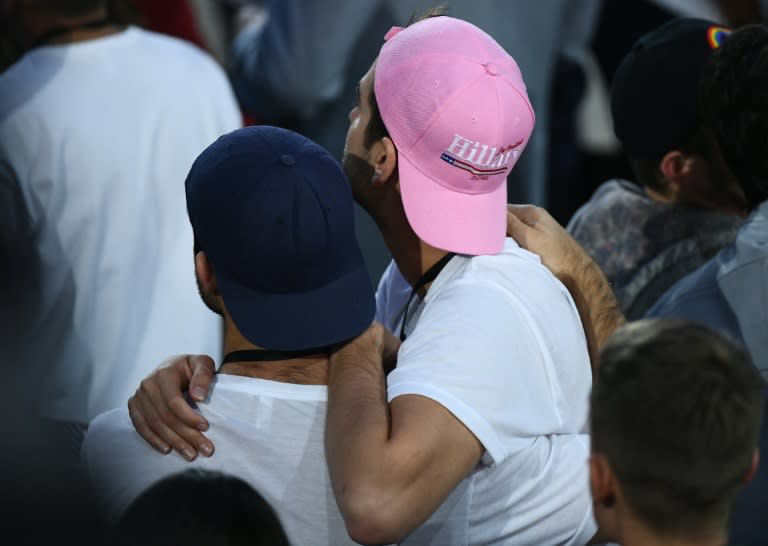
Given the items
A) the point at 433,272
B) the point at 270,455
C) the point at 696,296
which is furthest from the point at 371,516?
the point at 696,296

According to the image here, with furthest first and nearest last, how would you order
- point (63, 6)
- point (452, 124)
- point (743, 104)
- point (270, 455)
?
point (63, 6) → point (743, 104) → point (452, 124) → point (270, 455)

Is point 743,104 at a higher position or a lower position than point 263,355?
higher

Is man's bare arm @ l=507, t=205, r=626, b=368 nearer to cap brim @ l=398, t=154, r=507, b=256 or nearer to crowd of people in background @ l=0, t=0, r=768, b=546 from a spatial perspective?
crowd of people in background @ l=0, t=0, r=768, b=546

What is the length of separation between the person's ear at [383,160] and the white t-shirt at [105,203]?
1.15 metres

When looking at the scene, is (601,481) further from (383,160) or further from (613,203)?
(613,203)

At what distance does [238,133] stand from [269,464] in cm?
58

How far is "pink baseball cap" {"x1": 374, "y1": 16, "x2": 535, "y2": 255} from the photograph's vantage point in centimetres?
239

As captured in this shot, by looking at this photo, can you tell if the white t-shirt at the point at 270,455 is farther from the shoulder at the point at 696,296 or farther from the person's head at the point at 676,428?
the shoulder at the point at 696,296

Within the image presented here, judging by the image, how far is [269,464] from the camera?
2129 millimetres

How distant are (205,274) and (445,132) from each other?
0.54 meters

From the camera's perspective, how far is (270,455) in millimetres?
2125

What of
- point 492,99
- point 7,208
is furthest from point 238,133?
point 7,208

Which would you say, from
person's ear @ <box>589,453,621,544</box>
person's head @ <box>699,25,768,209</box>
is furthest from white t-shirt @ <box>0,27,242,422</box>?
person's ear @ <box>589,453,621,544</box>

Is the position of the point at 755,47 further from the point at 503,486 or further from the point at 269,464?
the point at 269,464
